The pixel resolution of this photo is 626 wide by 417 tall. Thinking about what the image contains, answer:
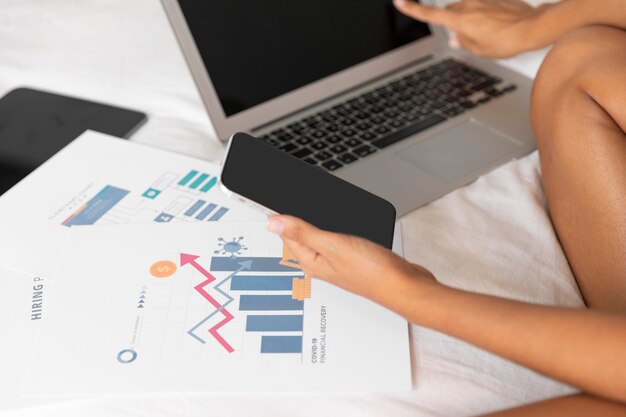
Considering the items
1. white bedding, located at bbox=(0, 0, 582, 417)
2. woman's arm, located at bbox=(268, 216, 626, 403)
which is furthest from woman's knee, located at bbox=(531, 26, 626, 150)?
woman's arm, located at bbox=(268, 216, 626, 403)

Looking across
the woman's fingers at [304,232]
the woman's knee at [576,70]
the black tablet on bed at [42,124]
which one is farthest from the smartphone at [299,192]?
the black tablet on bed at [42,124]

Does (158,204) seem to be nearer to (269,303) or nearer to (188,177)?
(188,177)

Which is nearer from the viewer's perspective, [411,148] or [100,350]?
[100,350]

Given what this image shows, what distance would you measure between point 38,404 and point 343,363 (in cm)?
28

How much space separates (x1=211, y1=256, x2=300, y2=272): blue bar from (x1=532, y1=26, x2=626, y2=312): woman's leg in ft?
1.02

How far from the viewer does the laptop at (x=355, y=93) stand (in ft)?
3.25

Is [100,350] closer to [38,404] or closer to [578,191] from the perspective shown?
[38,404]

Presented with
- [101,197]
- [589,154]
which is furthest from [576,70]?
[101,197]

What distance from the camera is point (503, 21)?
108cm

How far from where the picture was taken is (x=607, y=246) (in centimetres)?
82

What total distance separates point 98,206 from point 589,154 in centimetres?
55

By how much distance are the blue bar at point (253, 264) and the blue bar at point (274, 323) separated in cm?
6

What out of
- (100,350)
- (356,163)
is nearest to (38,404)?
(100,350)

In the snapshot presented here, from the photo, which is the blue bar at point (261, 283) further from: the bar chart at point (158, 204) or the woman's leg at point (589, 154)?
the woman's leg at point (589, 154)
